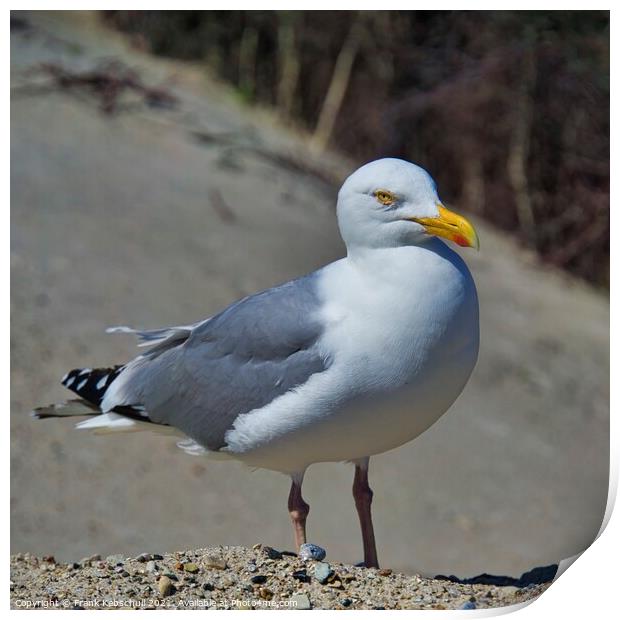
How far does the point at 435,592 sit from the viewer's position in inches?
156

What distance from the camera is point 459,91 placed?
658 cm

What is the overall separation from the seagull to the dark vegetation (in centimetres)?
153

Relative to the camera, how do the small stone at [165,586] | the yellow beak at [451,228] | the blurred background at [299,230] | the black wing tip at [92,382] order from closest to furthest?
the yellow beak at [451,228]
the small stone at [165,586]
the black wing tip at [92,382]
the blurred background at [299,230]

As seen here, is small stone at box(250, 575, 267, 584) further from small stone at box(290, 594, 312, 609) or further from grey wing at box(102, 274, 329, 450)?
grey wing at box(102, 274, 329, 450)

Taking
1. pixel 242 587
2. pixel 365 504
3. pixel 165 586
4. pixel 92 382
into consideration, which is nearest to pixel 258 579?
pixel 242 587

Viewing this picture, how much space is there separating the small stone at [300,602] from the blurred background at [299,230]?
1.19m

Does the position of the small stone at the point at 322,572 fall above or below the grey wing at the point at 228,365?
below

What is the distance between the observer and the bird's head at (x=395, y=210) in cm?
373

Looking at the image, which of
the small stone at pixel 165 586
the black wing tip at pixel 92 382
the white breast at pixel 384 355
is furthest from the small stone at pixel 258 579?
the black wing tip at pixel 92 382

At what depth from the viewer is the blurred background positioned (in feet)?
17.9

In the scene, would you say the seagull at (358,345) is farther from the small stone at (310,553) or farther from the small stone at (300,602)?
the small stone at (300,602)

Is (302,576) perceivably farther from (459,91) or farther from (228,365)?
(459,91)

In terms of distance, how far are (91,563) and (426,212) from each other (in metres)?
1.61
